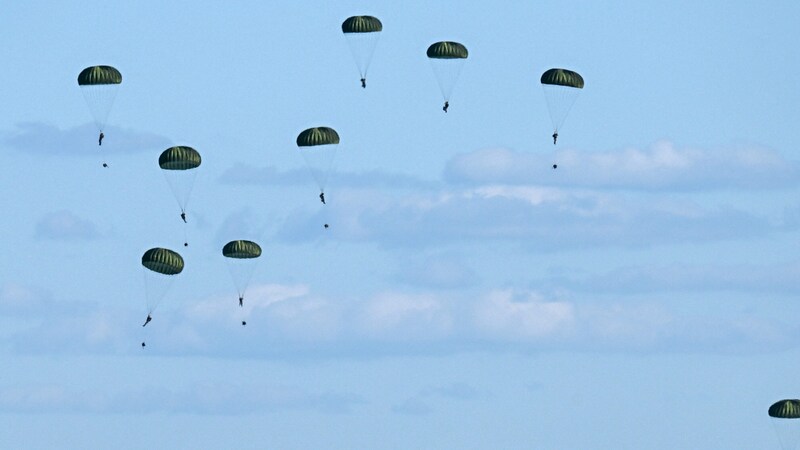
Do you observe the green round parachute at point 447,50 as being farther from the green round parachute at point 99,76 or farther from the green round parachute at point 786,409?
the green round parachute at point 786,409

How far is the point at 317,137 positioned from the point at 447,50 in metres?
12.1

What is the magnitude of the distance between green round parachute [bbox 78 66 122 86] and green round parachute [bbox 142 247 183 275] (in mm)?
13298

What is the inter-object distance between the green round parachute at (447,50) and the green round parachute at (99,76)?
79.2 feet

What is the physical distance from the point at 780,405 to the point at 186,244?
165ft

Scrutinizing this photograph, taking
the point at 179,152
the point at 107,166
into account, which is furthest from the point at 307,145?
the point at 107,166

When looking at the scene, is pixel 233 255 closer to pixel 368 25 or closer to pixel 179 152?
pixel 179 152

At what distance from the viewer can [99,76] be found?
113938mm

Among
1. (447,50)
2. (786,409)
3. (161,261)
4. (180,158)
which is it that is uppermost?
(447,50)

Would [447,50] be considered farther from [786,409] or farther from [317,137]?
[786,409]

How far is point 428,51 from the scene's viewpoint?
11638 centimetres

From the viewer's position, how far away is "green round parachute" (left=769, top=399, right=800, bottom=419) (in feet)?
399

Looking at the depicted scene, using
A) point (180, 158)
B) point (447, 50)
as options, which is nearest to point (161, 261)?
point (180, 158)

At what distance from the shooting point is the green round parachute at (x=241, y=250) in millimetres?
119812

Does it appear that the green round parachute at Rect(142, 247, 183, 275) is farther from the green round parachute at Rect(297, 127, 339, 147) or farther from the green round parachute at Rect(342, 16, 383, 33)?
the green round parachute at Rect(342, 16, 383, 33)
